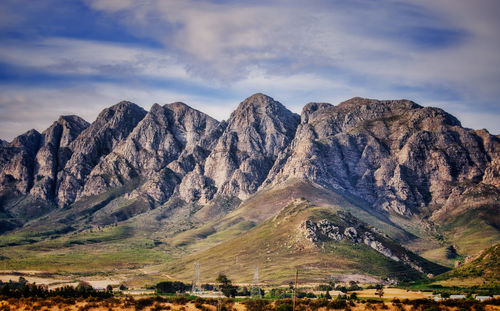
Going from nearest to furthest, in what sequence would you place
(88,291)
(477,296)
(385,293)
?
(88,291)
(477,296)
(385,293)

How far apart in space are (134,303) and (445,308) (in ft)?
225

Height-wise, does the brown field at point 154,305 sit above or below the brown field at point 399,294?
above

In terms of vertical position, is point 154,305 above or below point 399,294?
above

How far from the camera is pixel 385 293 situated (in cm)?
17075

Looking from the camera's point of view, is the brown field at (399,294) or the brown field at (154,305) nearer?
the brown field at (154,305)

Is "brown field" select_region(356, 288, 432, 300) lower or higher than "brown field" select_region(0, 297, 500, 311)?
lower

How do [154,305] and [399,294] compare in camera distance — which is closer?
[154,305]

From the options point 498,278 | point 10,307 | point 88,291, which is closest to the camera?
point 10,307

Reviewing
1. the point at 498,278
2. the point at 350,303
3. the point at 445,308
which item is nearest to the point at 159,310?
the point at 350,303

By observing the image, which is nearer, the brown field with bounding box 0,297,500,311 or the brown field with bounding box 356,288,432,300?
the brown field with bounding box 0,297,500,311

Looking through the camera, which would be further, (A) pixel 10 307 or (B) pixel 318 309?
(B) pixel 318 309

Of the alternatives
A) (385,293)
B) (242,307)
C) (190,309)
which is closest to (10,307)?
(190,309)

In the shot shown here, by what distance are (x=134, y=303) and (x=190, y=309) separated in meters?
12.6

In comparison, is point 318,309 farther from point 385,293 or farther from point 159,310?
point 385,293
